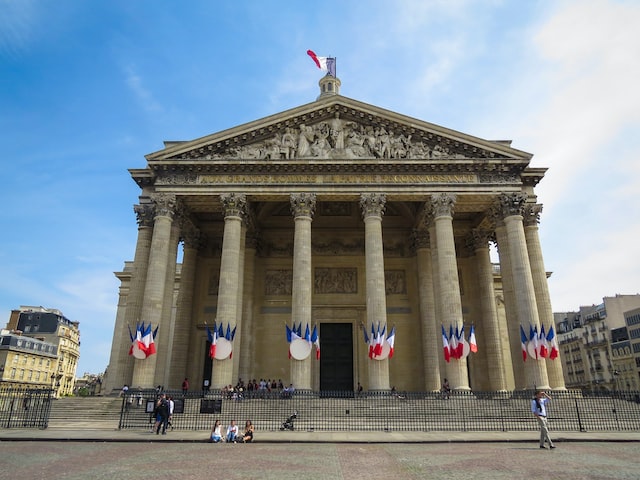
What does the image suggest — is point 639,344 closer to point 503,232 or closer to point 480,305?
point 480,305

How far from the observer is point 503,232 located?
26172mm

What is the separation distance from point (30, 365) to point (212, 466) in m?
69.2

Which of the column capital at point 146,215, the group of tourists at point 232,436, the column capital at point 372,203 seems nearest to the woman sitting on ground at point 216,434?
the group of tourists at point 232,436

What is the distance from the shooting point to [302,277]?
24422mm

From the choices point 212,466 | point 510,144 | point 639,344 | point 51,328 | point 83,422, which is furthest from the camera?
point 51,328

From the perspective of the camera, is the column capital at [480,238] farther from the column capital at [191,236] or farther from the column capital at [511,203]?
the column capital at [191,236]

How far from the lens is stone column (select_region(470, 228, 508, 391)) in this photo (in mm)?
28469

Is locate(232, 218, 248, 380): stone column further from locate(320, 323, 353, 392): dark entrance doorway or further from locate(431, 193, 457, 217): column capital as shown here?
locate(431, 193, 457, 217): column capital

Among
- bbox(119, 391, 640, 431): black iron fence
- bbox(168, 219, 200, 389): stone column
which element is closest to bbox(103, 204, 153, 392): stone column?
bbox(168, 219, 200, 389): stone column

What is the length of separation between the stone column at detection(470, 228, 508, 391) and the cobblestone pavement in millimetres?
16148

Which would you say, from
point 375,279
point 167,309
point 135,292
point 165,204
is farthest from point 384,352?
point 165,204

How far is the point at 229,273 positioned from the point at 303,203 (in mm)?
5766

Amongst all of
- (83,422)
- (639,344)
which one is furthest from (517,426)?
(639,344)

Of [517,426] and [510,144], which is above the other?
[510,144]
